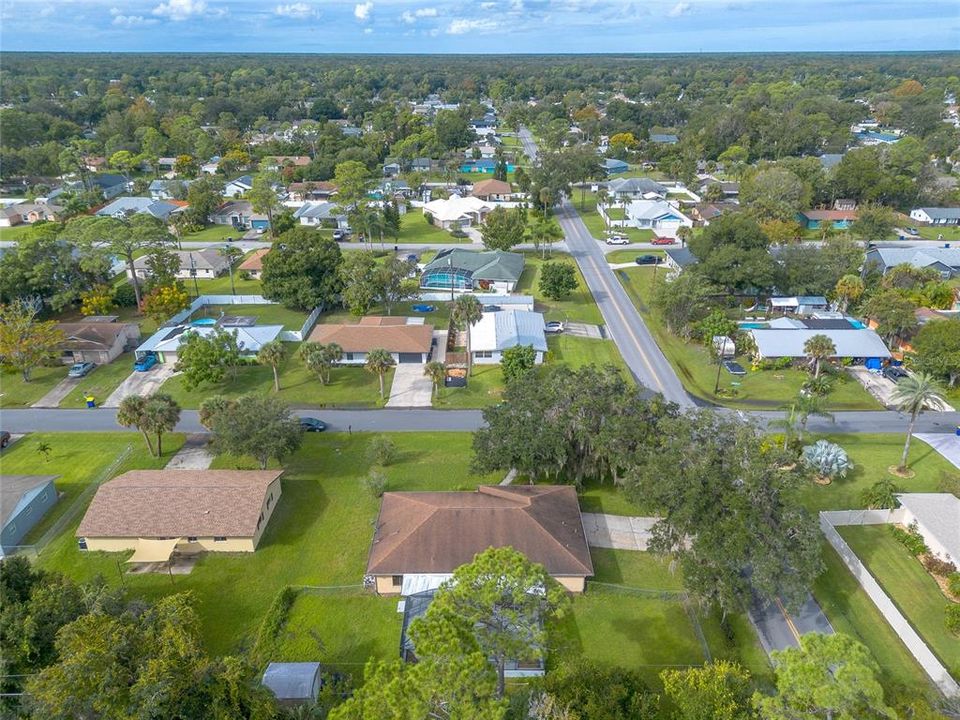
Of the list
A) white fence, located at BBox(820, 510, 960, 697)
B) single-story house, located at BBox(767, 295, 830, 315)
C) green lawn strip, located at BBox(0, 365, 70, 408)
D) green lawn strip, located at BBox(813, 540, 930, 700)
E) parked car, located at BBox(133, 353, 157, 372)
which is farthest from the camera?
single-story house, located at BBox(767, 295, 830, 315)

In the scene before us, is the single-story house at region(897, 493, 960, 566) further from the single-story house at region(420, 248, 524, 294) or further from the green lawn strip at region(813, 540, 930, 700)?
the single-story house at region(420, 248, 524, 294)

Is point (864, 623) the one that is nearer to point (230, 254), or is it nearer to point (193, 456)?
point (193, 456)

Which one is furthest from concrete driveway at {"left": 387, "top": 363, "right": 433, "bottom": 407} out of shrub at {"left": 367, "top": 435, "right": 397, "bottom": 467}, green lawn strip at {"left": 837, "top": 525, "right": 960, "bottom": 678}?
green lawn strip at {"left": 837, "top": 525, "right": 960, "bottom": 678}

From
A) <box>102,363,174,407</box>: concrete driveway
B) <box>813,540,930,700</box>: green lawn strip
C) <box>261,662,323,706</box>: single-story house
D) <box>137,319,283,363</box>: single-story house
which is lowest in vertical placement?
<box>102,363,174,407</box>: concrete driveway

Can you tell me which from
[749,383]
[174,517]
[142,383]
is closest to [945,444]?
[749,383]

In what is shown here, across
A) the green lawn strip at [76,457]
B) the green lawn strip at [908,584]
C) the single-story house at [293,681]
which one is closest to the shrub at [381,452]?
the green lawn strip at [76,457]
